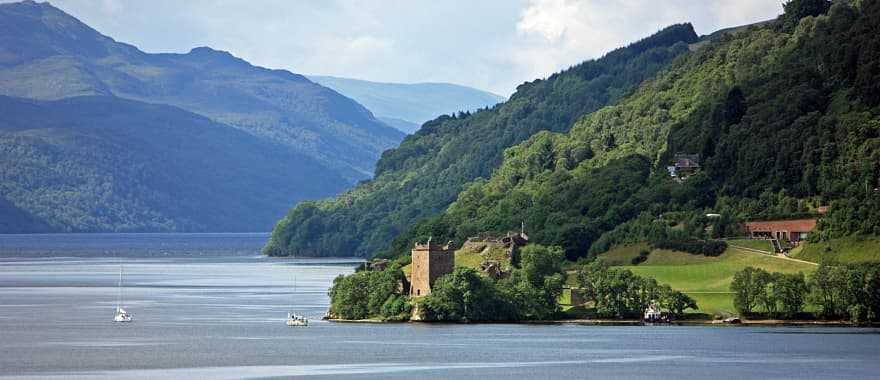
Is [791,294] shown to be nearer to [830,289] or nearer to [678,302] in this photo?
[830,289]

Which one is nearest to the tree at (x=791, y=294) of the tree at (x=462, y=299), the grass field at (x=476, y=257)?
the tree at (x=462, y=299)

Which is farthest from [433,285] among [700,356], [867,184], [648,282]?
[867,184]

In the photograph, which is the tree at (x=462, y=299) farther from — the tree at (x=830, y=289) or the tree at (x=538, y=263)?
the tree at (x=830, y=289)

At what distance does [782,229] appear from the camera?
603 feet

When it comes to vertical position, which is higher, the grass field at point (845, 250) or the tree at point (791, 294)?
the grass field at point (845, 250)

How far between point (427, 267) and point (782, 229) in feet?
171

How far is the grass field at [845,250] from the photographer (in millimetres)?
161000

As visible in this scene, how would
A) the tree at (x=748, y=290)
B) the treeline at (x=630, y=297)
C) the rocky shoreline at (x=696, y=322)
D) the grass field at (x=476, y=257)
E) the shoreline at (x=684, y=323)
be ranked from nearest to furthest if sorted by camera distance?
1. the rocky shoreline at (x=696, y=322)
2. the shoreline at (x=684, y=323)
3. the tree at (x=748, y=290)
4. the treeline at (x=630, y=297)
5. the grass field at (x=476, y=257)

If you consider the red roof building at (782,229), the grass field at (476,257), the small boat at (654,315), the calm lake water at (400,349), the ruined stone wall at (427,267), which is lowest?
the calm lake water at (400,349)

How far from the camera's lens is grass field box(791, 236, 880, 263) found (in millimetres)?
161000

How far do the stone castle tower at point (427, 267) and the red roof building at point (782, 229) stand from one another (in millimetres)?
46746

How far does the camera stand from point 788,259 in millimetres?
168125

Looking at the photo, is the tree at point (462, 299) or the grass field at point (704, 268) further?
the grass field at point (704, 268)

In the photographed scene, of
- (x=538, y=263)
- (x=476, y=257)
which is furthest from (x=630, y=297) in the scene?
(x=476, y=257)
